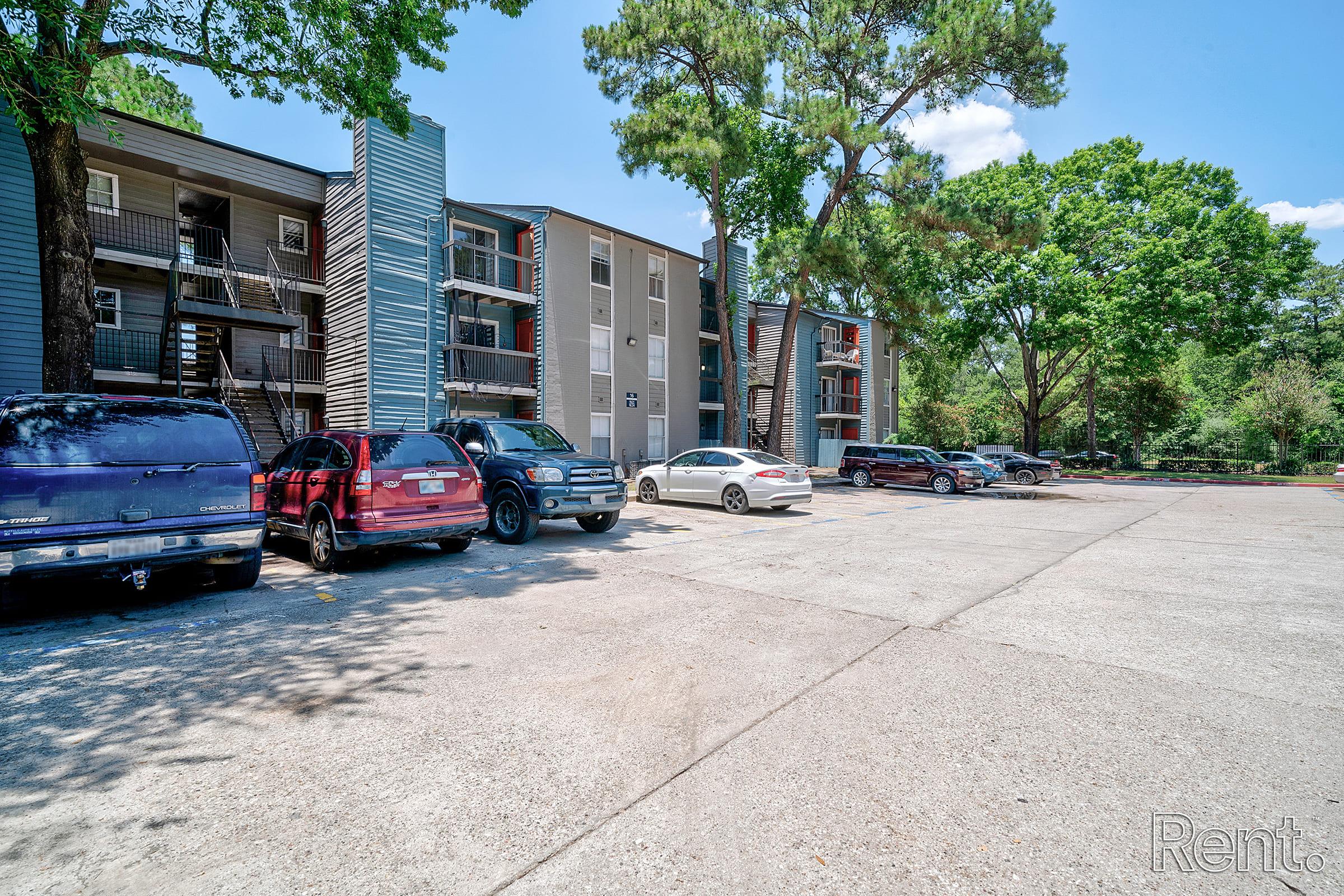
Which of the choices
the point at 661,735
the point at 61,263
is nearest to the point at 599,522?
the point at 661,735

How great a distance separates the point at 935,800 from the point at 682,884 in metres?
1.25

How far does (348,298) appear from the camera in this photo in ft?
62.5

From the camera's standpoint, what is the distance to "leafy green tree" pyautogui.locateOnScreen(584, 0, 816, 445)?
67.9ft

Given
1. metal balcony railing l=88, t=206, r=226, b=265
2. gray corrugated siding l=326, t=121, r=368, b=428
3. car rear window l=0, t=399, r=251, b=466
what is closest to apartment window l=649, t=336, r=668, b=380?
gray corrugated siding l=326, t=121, r=368, b=428

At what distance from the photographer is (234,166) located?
683 inches

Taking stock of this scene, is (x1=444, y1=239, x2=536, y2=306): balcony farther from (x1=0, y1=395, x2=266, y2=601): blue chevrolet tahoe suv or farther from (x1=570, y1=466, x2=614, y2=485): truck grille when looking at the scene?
(x1=0, y1=395, x2=266, y2=601): blue chevrolet tahoe suv

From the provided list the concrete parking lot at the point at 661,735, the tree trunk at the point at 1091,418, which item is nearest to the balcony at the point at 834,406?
the tree trunk at the point at 1091,418

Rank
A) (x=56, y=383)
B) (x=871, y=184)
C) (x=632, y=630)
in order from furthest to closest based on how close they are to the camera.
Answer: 1. (x=871, y=184)
2. (x=56, y=383)
3. (x=632, y=630)

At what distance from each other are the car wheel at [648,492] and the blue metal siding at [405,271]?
8068 mm

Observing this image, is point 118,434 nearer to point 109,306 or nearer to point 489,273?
point 109,306

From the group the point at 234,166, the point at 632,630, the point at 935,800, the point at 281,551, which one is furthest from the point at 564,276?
the point at 935,800

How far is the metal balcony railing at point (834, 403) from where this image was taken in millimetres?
37781

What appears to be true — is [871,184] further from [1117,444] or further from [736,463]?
[1117,444]

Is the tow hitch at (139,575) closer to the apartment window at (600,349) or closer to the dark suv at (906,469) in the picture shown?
the apartment window at (600,349)
